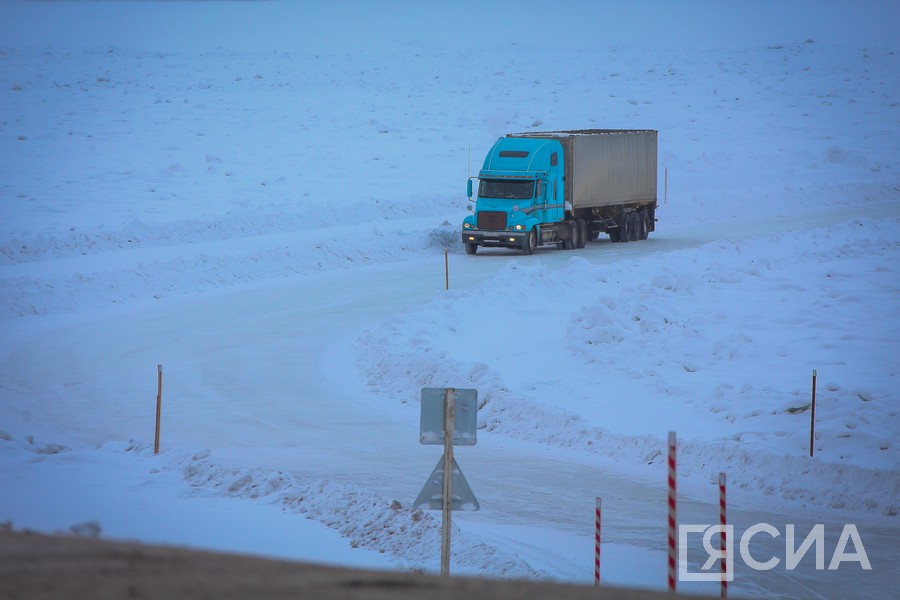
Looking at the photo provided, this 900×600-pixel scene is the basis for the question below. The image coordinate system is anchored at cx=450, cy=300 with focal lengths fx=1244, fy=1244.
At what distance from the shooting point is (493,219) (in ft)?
122

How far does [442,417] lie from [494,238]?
26712mm

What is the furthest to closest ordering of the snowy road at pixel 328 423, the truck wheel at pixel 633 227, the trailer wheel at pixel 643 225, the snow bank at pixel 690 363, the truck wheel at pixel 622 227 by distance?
the trailer wheel at pixel 643 225
the truck wheel at pixel 633 227
the truck wheel at pixel 622 227
the snow bank at pixel 690 363
the snowy road at pixel 328 423

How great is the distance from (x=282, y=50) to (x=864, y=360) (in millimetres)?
83186

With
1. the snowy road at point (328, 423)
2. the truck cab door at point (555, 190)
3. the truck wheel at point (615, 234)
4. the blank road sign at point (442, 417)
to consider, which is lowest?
the snowy road at point (328, 423)

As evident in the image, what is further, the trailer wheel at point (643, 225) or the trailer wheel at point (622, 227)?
the trailer wheel at point (643, 225)

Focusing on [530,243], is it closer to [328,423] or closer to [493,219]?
[493,219]

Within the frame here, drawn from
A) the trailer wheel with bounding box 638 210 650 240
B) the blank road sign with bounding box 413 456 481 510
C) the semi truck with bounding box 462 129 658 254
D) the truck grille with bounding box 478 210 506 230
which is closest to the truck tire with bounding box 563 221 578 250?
the semi truck with bounding box 462 129 658 254

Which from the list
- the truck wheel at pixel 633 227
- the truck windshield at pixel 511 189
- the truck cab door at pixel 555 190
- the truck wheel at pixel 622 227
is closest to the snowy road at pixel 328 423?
the truck windshield at pixel 511 189

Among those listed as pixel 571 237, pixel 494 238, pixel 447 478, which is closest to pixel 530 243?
pixel 494 238

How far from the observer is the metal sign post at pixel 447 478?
1020 cm

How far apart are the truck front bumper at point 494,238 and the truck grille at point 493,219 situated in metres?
0.18

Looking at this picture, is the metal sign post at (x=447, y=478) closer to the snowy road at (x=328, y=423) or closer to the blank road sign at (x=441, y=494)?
the blank road sign at (x=441, y=494)

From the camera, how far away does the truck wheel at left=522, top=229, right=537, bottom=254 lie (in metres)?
37.0

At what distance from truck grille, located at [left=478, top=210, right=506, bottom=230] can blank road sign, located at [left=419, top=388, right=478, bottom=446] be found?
86.8 feet
